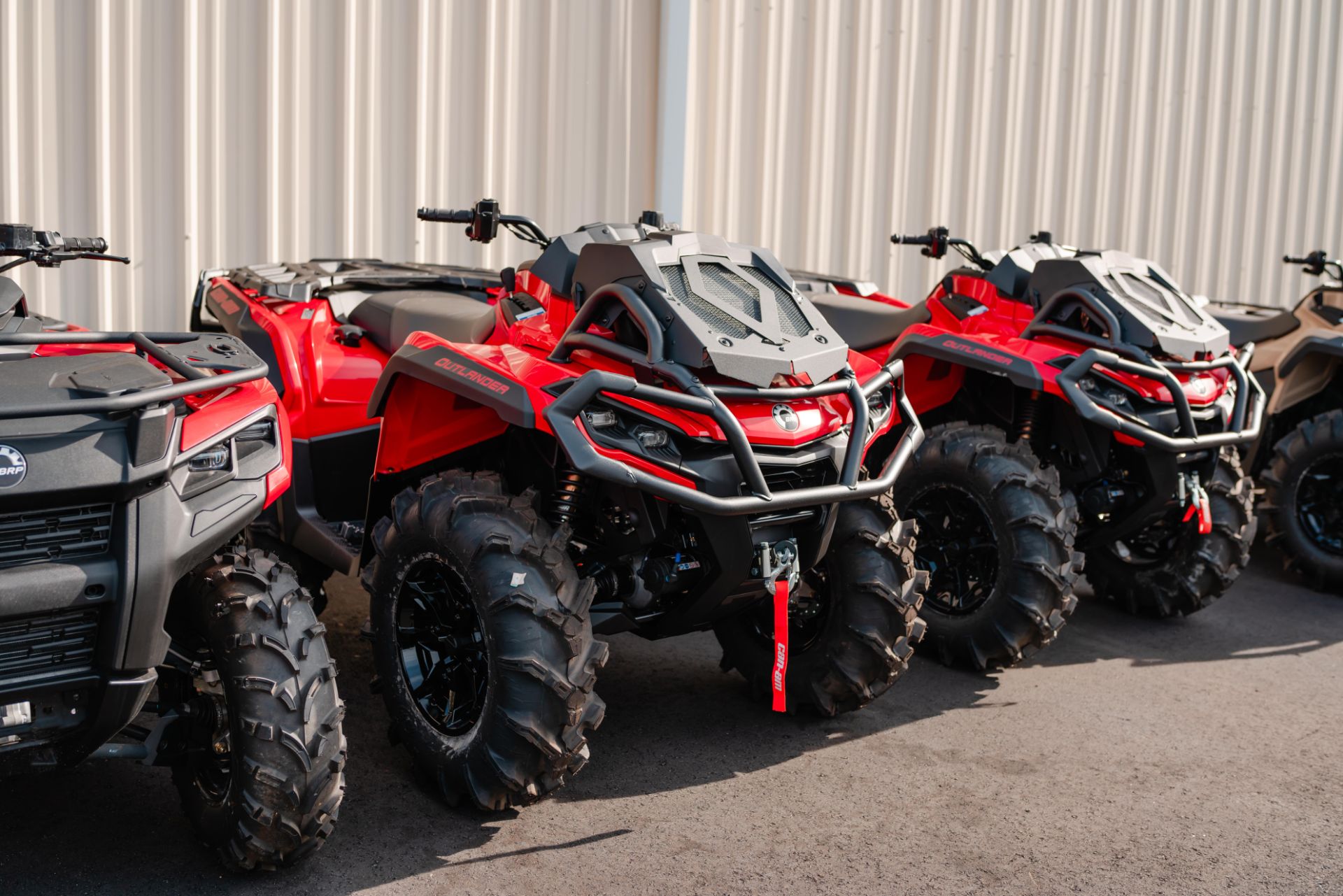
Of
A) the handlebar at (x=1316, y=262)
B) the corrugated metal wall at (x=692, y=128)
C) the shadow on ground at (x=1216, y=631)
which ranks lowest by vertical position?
the shadow on ground at (x=1216, y=631)

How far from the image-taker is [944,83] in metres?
8.41

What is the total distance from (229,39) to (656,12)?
2396mm

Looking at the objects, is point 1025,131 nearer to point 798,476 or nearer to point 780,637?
point 798,476

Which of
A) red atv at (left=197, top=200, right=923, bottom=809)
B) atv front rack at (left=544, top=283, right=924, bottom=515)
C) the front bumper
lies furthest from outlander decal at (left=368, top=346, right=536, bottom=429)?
the front bumper

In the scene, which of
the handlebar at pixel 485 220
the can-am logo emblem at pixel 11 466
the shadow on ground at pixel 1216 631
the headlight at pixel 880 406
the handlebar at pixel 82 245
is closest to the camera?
the can-am logo emblem at pixel 11 466

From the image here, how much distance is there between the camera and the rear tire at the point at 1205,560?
5297mm

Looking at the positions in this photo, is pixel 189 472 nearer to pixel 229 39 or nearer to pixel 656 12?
pixel 229 39

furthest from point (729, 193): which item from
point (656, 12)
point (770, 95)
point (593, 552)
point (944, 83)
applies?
point (593, 552)

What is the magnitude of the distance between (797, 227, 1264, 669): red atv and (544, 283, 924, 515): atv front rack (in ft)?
3.72

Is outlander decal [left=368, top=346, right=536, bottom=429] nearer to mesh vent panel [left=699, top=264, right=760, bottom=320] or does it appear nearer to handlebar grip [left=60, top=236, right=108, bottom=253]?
mesh vent panel [left=699, top=264, right=760, bottom=320]

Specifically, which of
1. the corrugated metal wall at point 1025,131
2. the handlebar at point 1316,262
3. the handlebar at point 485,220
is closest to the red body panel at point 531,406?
the handlebar at point 485,220

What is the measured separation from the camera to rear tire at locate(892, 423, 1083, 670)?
14.6 feet

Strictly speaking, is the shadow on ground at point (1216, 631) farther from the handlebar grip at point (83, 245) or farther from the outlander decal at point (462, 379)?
the handlebar grip at point (83, 245)

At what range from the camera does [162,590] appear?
2.44 m
